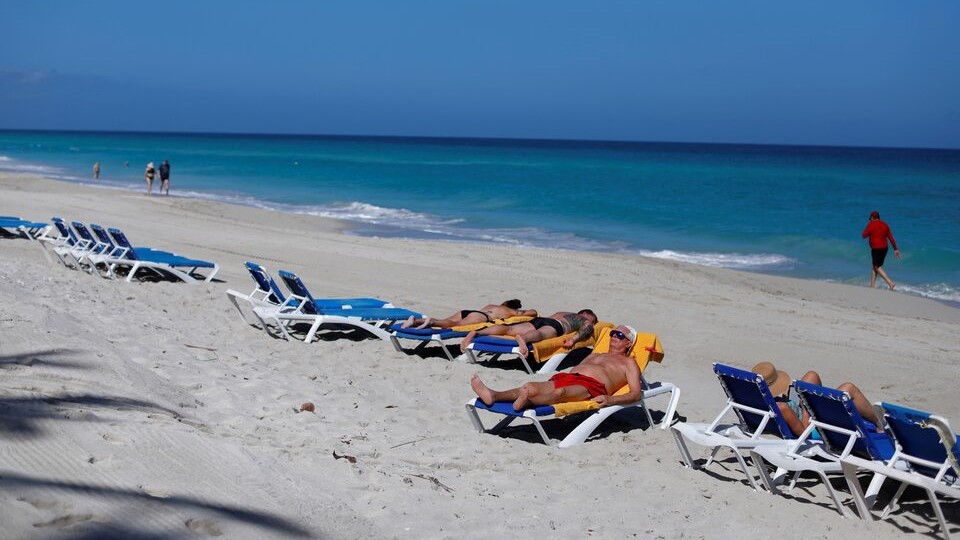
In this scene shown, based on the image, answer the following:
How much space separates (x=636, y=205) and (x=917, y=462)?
30221 mm

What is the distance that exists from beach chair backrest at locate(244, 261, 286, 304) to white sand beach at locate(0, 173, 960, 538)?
0.49 meters

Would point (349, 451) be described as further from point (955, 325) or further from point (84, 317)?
point (955, 325)

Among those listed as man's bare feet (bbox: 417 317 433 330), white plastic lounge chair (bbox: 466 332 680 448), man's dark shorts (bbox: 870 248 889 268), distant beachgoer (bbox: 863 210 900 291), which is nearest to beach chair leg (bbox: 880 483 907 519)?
white plastic lounge chair (bbox: 466 332 680 448)

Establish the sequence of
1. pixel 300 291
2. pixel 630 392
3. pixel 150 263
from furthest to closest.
Result: pixel 150 263
pixel 300 291
pixel 630 392

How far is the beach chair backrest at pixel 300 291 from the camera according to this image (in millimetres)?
9484

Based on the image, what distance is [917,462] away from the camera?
5.32 meters

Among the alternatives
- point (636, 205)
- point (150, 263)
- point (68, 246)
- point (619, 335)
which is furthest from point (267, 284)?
point (636, 205)

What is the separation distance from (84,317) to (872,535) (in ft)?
21.5

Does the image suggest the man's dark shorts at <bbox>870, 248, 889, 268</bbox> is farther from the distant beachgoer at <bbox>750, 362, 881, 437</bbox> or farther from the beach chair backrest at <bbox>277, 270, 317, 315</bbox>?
the beach chair backrest at <bbox>277, 270, 317, 315</bbox>

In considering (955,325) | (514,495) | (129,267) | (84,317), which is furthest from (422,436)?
(955,325)

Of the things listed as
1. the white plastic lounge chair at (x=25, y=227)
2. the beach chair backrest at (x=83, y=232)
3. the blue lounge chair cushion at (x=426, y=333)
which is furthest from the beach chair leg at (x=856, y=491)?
the white plastic lounge chair at (x=25, y=227)

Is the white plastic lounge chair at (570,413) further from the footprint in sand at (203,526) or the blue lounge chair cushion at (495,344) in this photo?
the footprint in sand at (203,526)

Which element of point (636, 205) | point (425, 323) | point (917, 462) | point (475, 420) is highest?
point (917, 462)

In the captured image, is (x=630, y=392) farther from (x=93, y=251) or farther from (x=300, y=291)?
(x=93, y=251)
